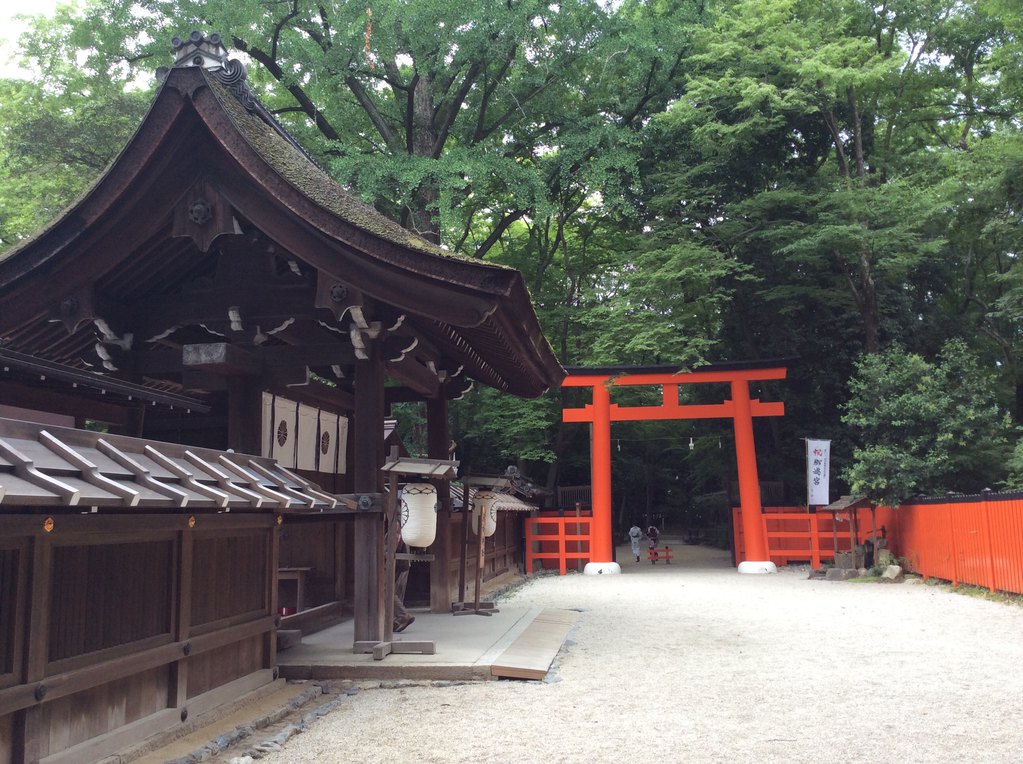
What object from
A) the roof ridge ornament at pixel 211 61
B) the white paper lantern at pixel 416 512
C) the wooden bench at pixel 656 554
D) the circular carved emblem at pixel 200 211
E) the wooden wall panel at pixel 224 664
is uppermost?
the roof ridge ornament at pixel 211 61

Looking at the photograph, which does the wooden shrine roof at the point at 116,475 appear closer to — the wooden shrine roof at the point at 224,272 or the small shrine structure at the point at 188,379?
the small shrine structure at the point at 188,379

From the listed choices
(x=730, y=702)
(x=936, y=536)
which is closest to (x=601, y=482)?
(x=936, y=536)

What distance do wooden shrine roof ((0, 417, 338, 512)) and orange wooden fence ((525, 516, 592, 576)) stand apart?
15950 mm

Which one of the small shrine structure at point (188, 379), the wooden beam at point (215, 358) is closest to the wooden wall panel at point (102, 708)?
the small shrine structure at point (188, 379)

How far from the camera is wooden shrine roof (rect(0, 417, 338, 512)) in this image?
337cm

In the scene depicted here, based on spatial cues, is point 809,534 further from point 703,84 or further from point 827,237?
point 703,84

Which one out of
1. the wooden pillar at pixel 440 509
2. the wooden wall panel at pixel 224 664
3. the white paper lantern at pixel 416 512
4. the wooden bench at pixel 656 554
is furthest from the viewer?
the wooden bench at pixel 656 554

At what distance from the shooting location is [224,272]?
7.12 meters

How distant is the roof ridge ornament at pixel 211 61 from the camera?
6.45 metres

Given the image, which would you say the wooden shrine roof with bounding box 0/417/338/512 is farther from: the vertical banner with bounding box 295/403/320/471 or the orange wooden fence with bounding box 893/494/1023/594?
the orange wooden fence with bounding box 893/494/1023/594

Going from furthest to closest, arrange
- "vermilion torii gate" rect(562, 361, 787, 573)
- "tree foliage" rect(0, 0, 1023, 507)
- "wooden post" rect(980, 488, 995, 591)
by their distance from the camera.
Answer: "vermilion torii gate" rect(562, 361, 787, 573) → "tree foliage" rect(0, 0, 1023, 507) → "wooden post" rect(980, 488, 995, 591)

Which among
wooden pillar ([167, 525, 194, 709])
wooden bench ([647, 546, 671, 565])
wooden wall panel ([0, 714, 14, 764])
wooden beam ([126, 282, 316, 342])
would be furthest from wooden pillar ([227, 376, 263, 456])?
wooden bench ([647, 546, 671, 565])

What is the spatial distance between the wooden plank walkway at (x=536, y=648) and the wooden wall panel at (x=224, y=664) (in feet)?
6.43

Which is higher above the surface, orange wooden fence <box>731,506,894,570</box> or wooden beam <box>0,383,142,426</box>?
wooden beam <box>0,383,142,426</box>
